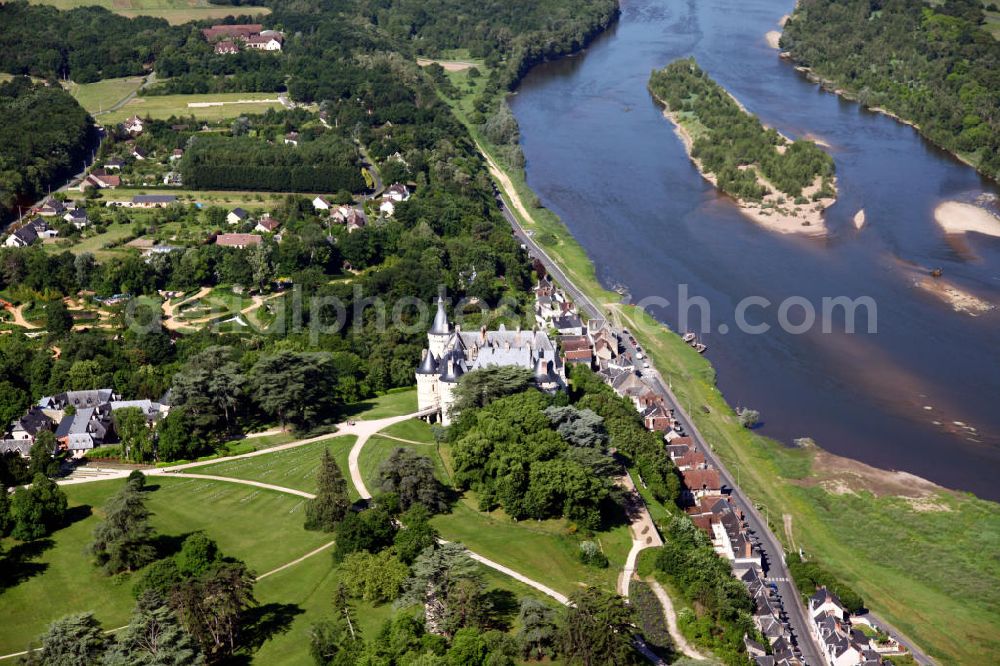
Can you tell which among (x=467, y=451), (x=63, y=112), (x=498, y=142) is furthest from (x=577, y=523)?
(x=63, y=112)

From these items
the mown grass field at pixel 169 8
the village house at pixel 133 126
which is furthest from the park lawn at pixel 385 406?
the mown grass field at pixel 169 8

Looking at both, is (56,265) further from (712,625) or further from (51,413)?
(712,625)

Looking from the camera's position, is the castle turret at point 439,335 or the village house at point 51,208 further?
the village house at point 51,208

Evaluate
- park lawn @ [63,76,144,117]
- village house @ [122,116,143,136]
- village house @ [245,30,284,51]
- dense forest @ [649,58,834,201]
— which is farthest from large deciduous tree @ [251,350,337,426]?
village house @ [245,30,284,51]

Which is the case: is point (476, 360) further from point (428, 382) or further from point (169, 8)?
point (169, 8)

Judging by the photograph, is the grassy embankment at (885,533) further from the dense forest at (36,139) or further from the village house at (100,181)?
the dense forest at (36,139)

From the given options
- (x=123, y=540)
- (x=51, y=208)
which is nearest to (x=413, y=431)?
(x=123, y=540)
